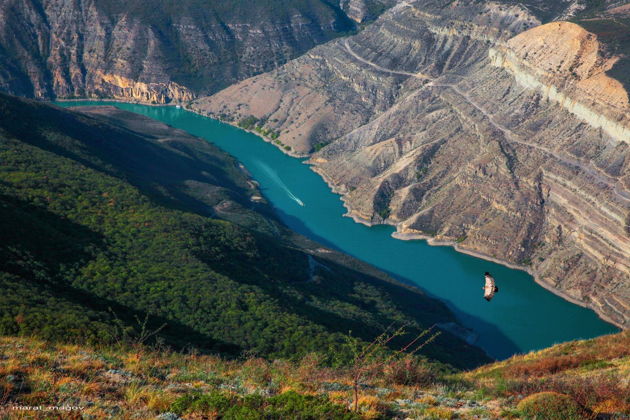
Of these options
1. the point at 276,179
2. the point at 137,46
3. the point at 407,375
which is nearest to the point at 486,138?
the point at 276,179

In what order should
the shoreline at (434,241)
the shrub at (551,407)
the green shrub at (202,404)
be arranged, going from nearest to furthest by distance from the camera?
the green shrub at (202,404), the shrub at (551,407), the shoreline at (434,241)

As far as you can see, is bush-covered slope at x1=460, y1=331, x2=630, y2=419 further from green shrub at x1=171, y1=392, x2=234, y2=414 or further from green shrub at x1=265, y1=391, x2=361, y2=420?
green shrub at x1=171, y1=392, x2=234, y2=414

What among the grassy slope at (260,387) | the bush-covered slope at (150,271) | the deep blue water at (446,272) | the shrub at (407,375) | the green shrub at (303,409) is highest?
the green shrub at (303,409)

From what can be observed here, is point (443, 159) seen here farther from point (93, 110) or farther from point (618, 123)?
point (93, 110)

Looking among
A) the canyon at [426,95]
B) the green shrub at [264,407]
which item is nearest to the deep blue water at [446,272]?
the canyon at [426,95]

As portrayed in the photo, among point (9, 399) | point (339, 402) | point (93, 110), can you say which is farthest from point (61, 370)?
point (93, 110)

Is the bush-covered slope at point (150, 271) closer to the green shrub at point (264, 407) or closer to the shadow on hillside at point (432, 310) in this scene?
the shadow on hillside at point (432, 310)

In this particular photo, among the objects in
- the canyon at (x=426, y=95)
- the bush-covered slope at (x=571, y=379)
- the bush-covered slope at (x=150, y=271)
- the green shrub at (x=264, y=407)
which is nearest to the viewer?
the green shrub at (x=264, y=407)
